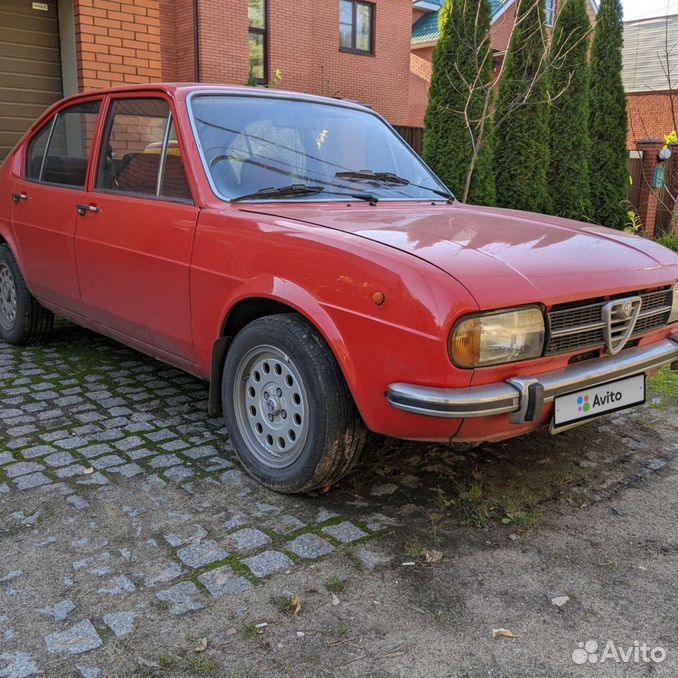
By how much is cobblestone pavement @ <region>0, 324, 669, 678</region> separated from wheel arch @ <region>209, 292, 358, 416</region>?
511mm

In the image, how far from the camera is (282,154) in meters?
3.87

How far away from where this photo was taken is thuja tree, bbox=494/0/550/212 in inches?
506

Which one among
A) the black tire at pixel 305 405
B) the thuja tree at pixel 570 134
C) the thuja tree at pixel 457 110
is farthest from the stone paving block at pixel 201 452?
the thuja tree at pixel 570 134

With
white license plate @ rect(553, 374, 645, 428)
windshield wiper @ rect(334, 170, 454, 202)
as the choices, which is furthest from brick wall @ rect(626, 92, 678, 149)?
white license plate @ rect(553, 374, 645, 428)

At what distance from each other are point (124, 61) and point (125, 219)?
13.9ft

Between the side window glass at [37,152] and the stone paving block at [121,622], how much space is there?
3651 millimetres

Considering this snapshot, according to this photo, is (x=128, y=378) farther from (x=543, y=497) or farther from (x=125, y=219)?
(x=543, y=497)

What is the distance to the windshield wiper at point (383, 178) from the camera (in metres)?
4.04

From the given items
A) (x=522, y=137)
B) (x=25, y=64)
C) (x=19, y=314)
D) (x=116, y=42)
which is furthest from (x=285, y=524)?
(x=522, y=137)

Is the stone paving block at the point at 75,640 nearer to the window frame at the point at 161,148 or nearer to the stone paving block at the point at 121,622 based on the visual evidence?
the stone paving block at the point at 121,622

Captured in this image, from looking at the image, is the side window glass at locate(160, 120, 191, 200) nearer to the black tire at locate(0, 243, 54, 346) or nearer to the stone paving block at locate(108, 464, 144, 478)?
the stone paving block at locate(108, 464, 144, 478)

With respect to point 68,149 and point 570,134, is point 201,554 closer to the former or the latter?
point 68,149

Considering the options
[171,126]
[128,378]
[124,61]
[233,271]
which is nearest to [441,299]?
[233,271]

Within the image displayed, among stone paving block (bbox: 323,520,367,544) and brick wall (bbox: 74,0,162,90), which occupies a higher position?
brick wall (bbox: 74,0,162,90)
